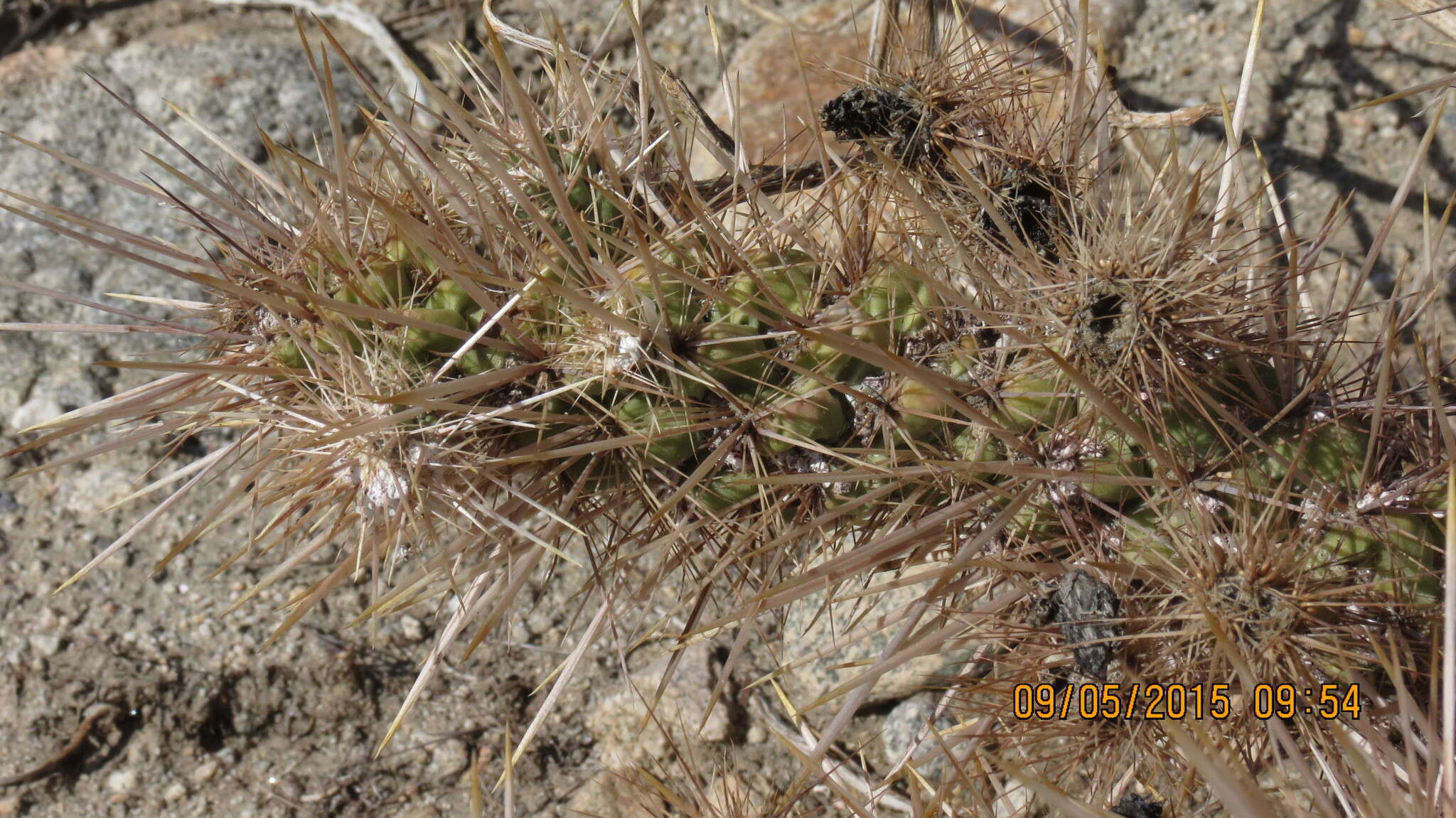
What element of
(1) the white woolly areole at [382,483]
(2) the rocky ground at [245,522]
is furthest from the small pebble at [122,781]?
(1) the white woolly areole at [382,483]

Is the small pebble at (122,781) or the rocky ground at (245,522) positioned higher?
the rocky ground at (245,522)

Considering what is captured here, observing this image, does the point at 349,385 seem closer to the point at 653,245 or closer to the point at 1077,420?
the point at 653,245

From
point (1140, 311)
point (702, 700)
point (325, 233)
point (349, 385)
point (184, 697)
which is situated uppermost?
point (1140, 311)

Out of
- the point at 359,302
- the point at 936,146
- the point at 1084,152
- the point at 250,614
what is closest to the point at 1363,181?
the point at 1084,152
